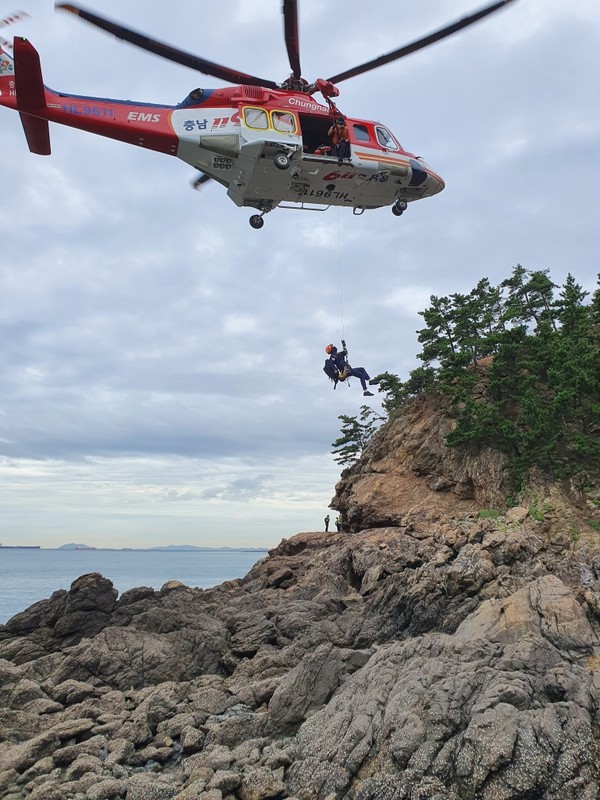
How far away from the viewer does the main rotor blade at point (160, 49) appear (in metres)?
13.6

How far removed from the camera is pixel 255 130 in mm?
17328

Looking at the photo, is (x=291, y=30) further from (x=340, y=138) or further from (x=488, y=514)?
(x=488, y=514)

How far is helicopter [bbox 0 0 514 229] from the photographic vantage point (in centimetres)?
1628

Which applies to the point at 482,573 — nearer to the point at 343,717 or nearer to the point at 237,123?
the point at 343,717

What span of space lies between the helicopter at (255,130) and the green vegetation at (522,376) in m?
13.8

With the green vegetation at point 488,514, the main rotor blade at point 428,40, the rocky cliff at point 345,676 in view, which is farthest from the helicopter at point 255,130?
the green vegetation at point 488,514

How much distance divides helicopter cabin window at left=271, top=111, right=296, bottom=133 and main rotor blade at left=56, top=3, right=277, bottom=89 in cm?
134

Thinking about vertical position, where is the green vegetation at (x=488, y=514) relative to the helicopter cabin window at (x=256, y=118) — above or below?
below

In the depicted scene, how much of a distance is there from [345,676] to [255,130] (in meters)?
15.7

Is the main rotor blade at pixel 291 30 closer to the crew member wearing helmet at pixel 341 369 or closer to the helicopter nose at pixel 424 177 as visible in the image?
the helicopter nose at pixel 424 177

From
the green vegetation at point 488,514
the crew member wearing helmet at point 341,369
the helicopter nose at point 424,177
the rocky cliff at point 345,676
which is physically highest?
the helicopter nose at point 424,177

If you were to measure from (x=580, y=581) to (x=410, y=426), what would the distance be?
55.3 ft

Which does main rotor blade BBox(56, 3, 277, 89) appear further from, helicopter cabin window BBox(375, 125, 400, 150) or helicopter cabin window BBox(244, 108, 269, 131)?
helicopter cabin window BBox(375, 125, 400, 150)

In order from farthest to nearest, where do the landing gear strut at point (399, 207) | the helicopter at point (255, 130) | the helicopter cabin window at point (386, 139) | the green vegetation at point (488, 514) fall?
the green vegetation at point (488, 514) < the landing gear strut at point (399, 207) < the helicopter cabin window at point (386, 139) < the helicopter at point (255, 130)
